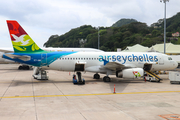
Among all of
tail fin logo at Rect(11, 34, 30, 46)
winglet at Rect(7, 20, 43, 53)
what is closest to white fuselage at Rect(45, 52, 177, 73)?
winglet at Rect(7, 20, 43, 53)

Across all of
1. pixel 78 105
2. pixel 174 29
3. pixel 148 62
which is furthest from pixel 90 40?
pixel 78 105

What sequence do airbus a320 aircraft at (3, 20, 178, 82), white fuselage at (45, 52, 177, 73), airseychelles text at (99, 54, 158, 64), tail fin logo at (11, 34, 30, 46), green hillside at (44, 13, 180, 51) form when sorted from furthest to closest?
1. green hillside at (44, 13, 180, 51)
2. airseychelles text at (99, 54, 158, 64)
3. white fuselage at (45, 52, 177, 73)
4. tail fin logo at (11, 34, 30, 46)
5. airbus a320 aircraft at (3, 20, 178, 82)

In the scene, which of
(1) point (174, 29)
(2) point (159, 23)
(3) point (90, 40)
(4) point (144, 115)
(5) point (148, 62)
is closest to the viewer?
(4) point (144, 115)

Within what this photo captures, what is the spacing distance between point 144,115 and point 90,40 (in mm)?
117149

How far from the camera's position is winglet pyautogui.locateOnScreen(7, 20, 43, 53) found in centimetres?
2300

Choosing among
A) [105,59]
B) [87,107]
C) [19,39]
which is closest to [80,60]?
[105,59]

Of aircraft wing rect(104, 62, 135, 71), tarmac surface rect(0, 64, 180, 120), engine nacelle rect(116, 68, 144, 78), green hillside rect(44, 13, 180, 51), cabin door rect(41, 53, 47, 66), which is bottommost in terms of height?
tarmac surface rect(0, 64, 180, 120)

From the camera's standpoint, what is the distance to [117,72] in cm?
2383

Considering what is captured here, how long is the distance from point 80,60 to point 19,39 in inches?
321

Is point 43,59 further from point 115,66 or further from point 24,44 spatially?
point 115,66

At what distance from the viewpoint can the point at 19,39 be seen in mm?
23344

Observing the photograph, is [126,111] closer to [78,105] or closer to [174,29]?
[78,105]

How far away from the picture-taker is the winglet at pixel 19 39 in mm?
23000

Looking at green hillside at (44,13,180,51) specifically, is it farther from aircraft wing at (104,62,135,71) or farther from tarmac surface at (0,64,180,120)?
tarmac surface at (0,64,180,120)
